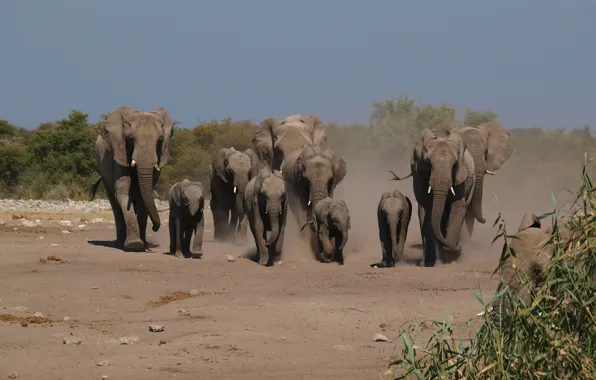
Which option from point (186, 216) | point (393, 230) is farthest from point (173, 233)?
point (393, 230)

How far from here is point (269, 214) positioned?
18031 mm

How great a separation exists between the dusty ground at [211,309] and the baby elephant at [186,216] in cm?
33

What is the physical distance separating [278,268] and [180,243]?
2.08m

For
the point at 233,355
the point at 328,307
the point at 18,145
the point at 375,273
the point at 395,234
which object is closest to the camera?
the point at 233,355

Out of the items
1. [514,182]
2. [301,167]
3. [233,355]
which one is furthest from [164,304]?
[514,182]

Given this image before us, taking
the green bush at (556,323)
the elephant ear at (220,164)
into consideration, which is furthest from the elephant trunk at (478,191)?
the green bush at (556,323)

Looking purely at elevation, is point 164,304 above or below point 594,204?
below

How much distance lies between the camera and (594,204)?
6684 millimetres

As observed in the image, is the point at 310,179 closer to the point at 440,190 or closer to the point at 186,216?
the point at 186,216

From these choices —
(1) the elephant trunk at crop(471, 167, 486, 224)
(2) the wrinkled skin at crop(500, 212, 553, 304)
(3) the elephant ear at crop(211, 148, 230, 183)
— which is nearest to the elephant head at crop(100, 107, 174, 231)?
(3) the elephant ear at crop(211, 148, 230, 183)

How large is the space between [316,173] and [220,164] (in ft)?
13.0

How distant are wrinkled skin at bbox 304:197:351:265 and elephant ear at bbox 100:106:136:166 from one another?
3206 millimetres

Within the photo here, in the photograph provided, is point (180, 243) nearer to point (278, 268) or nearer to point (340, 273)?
point (278, 268)

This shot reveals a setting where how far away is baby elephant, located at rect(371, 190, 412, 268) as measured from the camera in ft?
58.5
